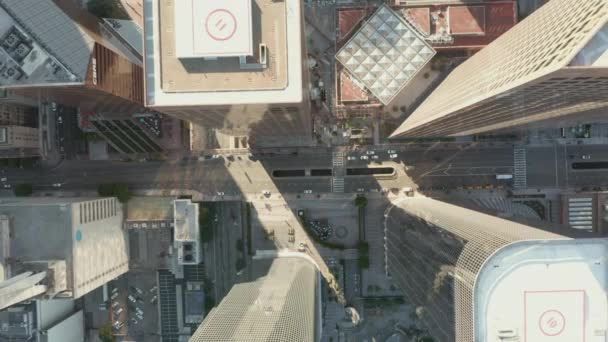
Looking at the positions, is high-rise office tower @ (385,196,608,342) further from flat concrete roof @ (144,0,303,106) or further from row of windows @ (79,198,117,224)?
row of windows @ (79,198,117,224)

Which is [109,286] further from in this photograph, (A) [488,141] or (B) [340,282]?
(A) [488,141]

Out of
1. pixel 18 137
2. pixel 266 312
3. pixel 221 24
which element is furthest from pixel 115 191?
pixel 221 24

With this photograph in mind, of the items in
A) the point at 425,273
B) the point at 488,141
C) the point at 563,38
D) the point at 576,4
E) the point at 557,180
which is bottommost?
the point at 425,273

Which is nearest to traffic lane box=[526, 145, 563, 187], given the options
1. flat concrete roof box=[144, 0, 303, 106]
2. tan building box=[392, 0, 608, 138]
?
tan building box=[392, 0, 608, 138]

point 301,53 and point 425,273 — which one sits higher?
point 301,53

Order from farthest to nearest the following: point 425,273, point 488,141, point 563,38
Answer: point 488,141 < point 425,273 < point 563,38

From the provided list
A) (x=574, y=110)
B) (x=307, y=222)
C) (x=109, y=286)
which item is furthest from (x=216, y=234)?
(x=574, y=110)
